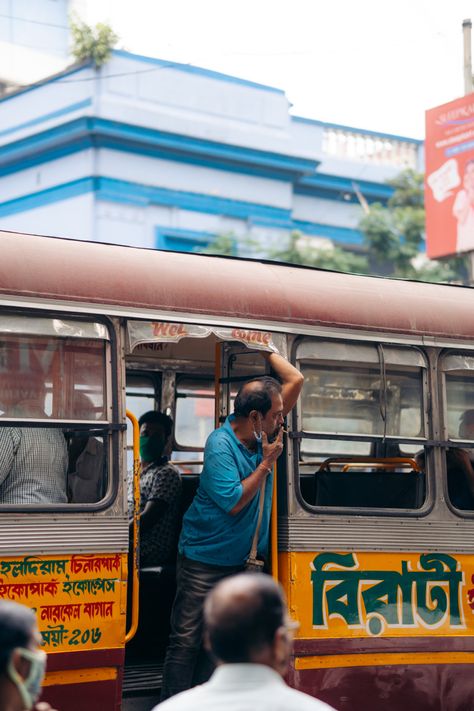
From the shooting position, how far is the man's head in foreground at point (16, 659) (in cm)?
249

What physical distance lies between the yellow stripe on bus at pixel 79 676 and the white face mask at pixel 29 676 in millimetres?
2411

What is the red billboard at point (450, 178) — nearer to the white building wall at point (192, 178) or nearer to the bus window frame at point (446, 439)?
the white building wall at point (192, 178)

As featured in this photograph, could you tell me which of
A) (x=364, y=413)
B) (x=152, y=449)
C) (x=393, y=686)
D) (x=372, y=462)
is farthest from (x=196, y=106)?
(x=393, y=686)

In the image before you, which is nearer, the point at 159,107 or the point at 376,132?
the point at 159,107

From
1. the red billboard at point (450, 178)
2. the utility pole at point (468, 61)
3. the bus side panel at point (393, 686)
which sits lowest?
the bus side panel at point (393, 686)

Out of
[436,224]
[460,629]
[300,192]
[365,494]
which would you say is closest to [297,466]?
[365,494]

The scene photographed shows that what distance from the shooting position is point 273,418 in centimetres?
535

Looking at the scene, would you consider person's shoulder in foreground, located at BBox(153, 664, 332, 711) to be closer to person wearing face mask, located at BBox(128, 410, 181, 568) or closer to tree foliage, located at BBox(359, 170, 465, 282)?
person wearing face mask, located at BBox(128, 410, 181, 568)

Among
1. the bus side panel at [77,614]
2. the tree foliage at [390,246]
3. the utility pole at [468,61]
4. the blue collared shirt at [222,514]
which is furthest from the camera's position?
the tree foliage at [390,246]

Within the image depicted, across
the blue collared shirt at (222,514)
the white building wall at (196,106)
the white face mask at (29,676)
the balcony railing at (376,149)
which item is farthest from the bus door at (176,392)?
the balcony railing at (376,149)

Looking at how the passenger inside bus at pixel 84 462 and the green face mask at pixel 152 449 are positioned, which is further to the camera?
the green face mask at pixel 152 449

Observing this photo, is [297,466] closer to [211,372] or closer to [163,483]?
[163,483]

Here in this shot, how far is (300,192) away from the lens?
867 inches

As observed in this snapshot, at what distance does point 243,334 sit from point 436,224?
30.7 ft
